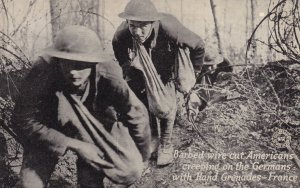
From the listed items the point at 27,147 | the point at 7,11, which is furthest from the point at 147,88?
the point at 7,11

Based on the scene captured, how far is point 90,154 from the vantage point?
3.06 m

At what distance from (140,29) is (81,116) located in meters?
0.74

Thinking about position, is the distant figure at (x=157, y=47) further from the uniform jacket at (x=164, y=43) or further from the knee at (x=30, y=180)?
the knee at (x=30, y=180)

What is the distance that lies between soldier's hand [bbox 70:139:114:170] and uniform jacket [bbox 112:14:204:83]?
665 millimetres

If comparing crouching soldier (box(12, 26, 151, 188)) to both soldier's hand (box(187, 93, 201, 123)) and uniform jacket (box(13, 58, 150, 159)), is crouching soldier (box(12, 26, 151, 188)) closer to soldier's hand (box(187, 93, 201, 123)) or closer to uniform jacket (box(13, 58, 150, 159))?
uniform jacket (box(13, 58, 150, 159))

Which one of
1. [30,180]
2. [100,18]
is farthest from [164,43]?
[30,180]

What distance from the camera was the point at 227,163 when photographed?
3.58m

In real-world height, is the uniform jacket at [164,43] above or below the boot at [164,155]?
above

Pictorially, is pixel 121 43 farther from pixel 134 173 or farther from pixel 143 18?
pixel 134 173

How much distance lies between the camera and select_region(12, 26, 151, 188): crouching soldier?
291cm

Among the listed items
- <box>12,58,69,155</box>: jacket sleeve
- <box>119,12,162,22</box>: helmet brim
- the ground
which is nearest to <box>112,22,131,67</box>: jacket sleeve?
<box>119,12,162,22</box>: helmet brim

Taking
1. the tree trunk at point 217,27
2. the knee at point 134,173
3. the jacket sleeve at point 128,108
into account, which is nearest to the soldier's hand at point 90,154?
the knee at point 134,173

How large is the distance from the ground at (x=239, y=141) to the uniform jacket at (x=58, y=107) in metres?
0.54

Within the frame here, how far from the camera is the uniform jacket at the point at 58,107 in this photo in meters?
2.99
